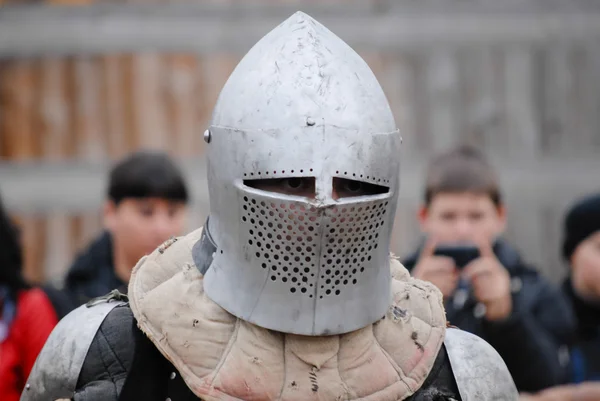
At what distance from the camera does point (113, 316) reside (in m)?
3.00

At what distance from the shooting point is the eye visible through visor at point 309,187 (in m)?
2.82

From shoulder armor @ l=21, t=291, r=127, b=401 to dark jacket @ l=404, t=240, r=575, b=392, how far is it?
1434 mm

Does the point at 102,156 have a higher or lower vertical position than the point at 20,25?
lower

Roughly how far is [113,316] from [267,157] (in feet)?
1.99

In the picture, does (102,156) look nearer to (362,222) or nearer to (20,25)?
(20,25)

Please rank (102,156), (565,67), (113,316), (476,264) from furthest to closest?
(565,67), (102,156), (476,264), (113,316)

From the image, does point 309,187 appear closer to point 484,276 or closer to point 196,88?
point 484,276

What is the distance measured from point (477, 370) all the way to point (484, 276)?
1.12 metres

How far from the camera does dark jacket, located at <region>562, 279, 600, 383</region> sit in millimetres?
4855

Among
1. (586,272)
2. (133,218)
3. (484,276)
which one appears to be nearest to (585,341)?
(586,272)

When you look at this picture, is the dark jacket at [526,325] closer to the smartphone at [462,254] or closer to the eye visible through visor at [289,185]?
the smartphone at [462,254]

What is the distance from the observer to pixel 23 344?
4.18 metres

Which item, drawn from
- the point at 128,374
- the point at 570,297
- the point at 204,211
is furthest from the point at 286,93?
the point at 204,211

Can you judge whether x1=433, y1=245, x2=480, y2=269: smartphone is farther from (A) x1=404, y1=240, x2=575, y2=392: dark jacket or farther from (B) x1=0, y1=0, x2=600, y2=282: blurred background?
(B) x1=0, y1=0, x2=600, y2=282: blurred background
